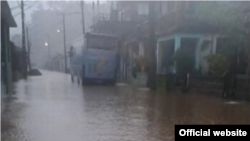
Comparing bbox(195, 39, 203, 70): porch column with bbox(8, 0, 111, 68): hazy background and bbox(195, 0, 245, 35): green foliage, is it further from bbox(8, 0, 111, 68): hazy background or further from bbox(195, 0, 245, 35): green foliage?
bbox(8, 0, 111, 68): hazy background

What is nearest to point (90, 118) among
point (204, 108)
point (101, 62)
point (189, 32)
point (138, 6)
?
point (204, 108)

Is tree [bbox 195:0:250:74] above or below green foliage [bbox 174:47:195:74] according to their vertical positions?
above

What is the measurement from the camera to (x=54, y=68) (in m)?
80.4

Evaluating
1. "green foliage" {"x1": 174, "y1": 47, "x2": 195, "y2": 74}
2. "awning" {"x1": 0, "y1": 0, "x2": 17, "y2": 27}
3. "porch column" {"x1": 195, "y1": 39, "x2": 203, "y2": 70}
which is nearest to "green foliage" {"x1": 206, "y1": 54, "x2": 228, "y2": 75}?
"green foliage" {"x1": 174, "y1": 47, "x2": 195, "y2": 74}

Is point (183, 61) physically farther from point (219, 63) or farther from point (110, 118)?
point (110, 118)

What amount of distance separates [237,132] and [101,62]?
62.9 feet

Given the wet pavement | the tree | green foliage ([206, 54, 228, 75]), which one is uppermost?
the tree

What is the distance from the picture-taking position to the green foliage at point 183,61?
1938 cm

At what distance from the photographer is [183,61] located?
19359mm

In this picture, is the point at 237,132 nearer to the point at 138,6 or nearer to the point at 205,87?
the point at 205,87

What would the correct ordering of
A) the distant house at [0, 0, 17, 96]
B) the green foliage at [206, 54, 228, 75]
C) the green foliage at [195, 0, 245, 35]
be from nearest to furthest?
the distant house at [0, 0, 17, 96]
the green foliage at [195, 0, 245, 35]
the green foliage at [206, 54, 228, 75]

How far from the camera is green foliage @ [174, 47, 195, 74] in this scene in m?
19.4

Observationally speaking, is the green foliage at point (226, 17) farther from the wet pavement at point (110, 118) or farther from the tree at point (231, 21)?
the wet pavement at point (110, 118)

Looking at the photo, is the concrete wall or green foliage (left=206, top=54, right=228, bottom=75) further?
the concrete wall
